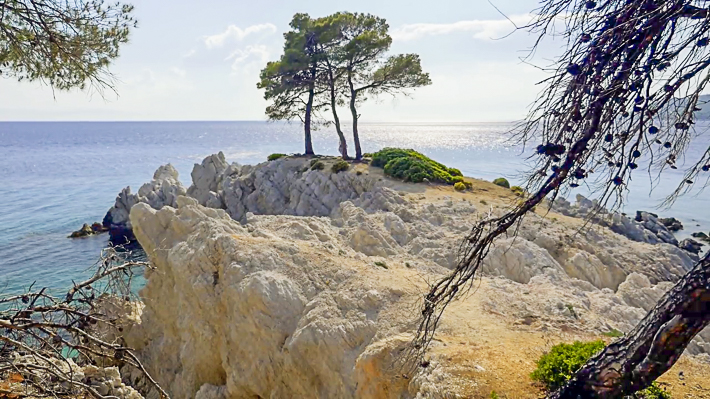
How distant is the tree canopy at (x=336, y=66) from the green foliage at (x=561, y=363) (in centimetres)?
3311

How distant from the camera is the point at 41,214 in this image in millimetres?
48656

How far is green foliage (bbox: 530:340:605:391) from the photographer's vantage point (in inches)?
297

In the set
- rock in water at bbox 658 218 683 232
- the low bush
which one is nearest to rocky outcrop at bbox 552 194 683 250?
rock in water at bbox 658 218 683 232

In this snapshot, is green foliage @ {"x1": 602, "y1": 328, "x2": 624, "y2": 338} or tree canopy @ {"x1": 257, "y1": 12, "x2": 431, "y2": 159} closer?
green foliage @ {"x1": 602, "y1": 328, "x2": 624, "y2": 338}

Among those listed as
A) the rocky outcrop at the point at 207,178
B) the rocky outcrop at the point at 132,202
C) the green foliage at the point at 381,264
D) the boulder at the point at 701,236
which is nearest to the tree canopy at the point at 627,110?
the green foliage at the point at 381,264

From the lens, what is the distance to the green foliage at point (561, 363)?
754cm

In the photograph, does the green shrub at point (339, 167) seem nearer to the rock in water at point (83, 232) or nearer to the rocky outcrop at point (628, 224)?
the rocky outcrop at point (628, 224)

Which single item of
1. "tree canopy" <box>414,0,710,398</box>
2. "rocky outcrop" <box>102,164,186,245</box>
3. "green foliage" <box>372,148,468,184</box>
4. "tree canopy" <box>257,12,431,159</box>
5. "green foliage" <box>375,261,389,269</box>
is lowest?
"rocky outcrop" <box>102,164,186,245</box>

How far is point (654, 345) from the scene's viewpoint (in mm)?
4746

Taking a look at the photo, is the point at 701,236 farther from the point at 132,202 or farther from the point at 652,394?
the point at 132,202

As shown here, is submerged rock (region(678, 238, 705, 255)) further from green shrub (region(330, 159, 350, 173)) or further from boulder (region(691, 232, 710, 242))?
green shrub (region(330, 159, 350, 173))

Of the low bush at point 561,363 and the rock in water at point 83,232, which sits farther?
the rock in water at point 83,232

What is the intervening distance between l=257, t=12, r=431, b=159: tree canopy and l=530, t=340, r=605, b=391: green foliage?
33.1 m

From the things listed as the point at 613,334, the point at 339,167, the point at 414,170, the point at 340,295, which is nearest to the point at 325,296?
the point at 340,295
